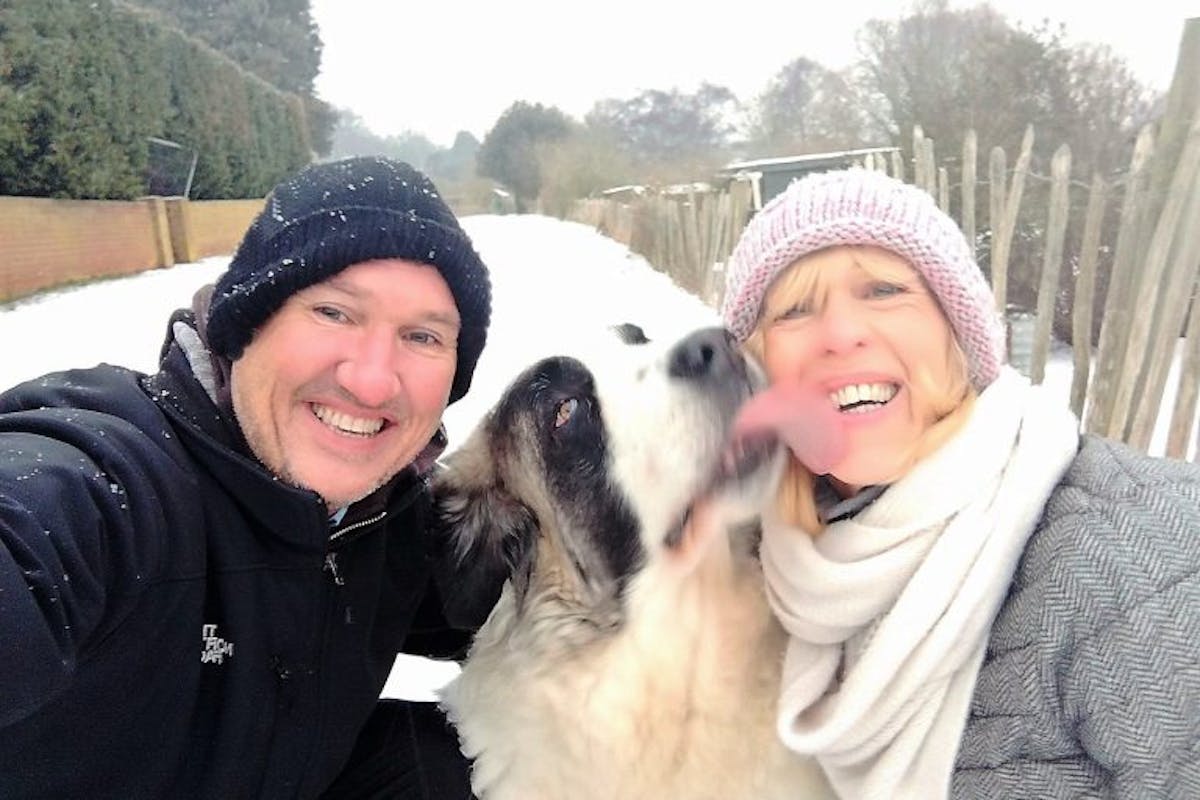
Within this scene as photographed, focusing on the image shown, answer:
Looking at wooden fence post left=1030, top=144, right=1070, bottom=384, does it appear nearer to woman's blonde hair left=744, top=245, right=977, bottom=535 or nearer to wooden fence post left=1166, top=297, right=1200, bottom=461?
wooden fence post left=1166, top=297, right=1200, bottom=461

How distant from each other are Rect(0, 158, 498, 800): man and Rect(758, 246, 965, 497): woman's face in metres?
0.67

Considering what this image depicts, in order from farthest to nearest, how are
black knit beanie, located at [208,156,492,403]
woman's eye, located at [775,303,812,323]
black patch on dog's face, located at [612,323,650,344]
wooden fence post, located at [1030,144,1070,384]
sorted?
wooden fence post, located at [1030,144,1070,384]
black patch on dog's face, located at [612,323,650,344]
woman's eye, located at [775,303,812,323]
black knit beanie, located at [208,156,492,403]

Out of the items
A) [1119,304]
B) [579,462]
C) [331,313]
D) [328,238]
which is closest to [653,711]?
[579,462]

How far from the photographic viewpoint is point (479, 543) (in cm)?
225

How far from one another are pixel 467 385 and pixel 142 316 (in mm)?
9145

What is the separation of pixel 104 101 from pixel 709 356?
13242mm

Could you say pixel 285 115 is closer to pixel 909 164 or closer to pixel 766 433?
pixel 909 164

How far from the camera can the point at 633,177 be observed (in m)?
37.0

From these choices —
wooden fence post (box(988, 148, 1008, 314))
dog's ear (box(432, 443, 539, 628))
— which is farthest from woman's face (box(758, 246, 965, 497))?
wooden fence post (box(988, 148, 1008, 314))

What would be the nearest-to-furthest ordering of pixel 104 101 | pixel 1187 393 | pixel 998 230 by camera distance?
pixel 1187 393, pixel 998 230, pixel 104 101

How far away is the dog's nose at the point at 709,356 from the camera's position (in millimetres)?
1950

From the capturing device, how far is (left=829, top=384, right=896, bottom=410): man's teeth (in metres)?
1.74

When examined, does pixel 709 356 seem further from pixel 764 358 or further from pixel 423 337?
pixel 423 337

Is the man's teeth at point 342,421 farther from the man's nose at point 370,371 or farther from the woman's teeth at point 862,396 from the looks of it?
the woman's teeth at point 862,396
